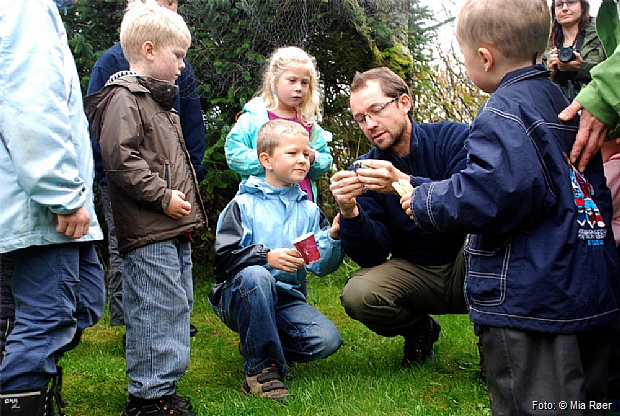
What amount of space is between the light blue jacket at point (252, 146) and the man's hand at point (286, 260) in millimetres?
990

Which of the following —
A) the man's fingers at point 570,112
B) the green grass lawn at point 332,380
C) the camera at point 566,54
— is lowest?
the green grass lawn at point 332,380

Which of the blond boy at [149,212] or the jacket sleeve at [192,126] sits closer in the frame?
the blond boy at [149,212]

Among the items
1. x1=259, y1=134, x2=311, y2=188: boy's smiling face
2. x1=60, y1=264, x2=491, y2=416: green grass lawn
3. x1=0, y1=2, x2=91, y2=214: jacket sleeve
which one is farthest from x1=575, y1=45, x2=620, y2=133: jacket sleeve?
x1=0, y1=2, x2=91, y2=214: jacket sleeve

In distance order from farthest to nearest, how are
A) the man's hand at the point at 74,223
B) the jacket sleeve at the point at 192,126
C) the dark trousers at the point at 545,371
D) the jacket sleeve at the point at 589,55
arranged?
the jacket sleeve at the point at 589,55 < the jacket sleeve at the point at 192,126 < the man's hand at the point at 74,223 < the dark trousers at the point at 545,371

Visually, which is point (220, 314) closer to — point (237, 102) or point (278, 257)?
point (278, 257)

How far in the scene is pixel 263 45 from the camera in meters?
6.00

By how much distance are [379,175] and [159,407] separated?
142 cm

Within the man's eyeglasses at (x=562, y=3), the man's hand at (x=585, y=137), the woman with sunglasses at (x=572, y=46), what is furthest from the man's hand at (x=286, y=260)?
the man's eyeglasses at (x=562, y=3)

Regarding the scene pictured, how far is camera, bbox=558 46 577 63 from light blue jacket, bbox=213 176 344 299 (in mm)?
2588

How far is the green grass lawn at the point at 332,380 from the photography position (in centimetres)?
309

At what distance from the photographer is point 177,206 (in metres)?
3.07

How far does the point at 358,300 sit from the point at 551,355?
1.48 meters

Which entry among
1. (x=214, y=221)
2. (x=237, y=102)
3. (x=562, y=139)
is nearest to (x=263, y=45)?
(x=237, y=102)

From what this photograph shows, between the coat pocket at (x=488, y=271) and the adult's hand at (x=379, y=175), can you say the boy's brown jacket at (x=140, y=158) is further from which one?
the coat pocket at (x=488, y=271)
